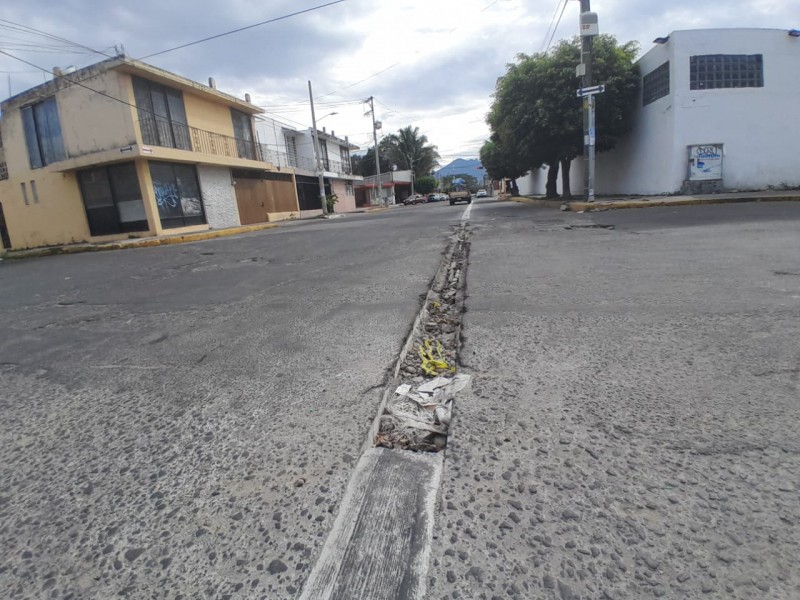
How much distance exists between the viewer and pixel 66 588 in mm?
1085

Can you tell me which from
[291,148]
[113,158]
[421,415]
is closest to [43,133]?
[113,158]

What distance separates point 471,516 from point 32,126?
886 inches

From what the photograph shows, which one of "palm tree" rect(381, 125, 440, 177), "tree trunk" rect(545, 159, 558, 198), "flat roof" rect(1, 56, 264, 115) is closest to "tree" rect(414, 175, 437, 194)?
"palm tree" rect(381, 125, 440, 177)

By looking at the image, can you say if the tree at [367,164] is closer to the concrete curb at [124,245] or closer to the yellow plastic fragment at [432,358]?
the concrete curb at [124,245]

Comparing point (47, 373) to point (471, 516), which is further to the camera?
point (47, 373)

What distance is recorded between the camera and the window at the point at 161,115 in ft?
49.4

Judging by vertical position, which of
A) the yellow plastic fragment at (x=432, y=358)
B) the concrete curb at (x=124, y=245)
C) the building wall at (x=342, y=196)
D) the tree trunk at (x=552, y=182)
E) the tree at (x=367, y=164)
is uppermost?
the tree at (x=367, y=164)

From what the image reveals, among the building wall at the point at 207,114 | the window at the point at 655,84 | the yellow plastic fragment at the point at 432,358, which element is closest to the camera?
the yellow plastic fragment at the point at 432,358

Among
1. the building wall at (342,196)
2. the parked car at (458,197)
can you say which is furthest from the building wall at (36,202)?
the parked car at (458,197)

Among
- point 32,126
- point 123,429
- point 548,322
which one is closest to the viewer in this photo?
point 123,429

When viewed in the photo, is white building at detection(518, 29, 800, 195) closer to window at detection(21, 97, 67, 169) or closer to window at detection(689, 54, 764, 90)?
window at detection(689, 54, 764, 90)

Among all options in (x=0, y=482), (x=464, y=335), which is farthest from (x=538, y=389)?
(x=0, y=482)

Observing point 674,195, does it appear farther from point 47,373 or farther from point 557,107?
point 47,373

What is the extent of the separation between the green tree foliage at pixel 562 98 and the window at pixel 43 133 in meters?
17.9
